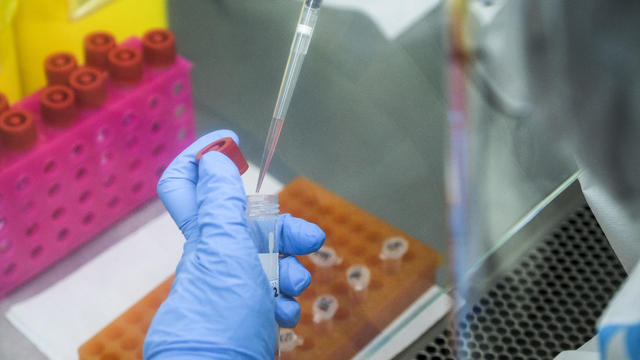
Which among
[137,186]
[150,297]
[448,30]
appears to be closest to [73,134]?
[137,186]

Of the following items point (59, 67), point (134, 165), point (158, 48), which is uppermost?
point (158, 48)

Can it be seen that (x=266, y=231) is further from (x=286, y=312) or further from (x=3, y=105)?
(x=3, y=105)

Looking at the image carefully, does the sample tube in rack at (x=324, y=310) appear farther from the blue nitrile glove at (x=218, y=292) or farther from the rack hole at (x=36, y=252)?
A: the rack hole at (x=36, y=252)

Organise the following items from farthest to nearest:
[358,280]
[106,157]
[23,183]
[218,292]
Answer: [106,157], [23,183], [358,280], [218,292]

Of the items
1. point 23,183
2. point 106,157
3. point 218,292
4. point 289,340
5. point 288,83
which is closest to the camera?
point 218,292

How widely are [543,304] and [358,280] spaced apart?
0.99 ft

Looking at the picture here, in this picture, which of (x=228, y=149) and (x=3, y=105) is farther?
(x=3, y=105)

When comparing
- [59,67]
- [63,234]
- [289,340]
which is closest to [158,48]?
[59,67]

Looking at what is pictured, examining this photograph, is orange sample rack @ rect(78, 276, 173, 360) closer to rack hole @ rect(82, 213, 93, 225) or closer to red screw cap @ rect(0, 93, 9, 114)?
rack hole @ rect(82, 213, 93, 225)

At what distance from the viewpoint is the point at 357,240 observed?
1326 mm

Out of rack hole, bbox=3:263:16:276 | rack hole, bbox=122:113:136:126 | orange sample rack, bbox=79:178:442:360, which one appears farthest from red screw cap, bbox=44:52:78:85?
orange sample rack, bbox=79:178:442:360

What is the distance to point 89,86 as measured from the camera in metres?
1.41

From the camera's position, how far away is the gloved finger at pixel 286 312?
0.94 m

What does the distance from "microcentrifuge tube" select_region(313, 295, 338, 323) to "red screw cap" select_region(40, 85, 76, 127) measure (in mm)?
588
